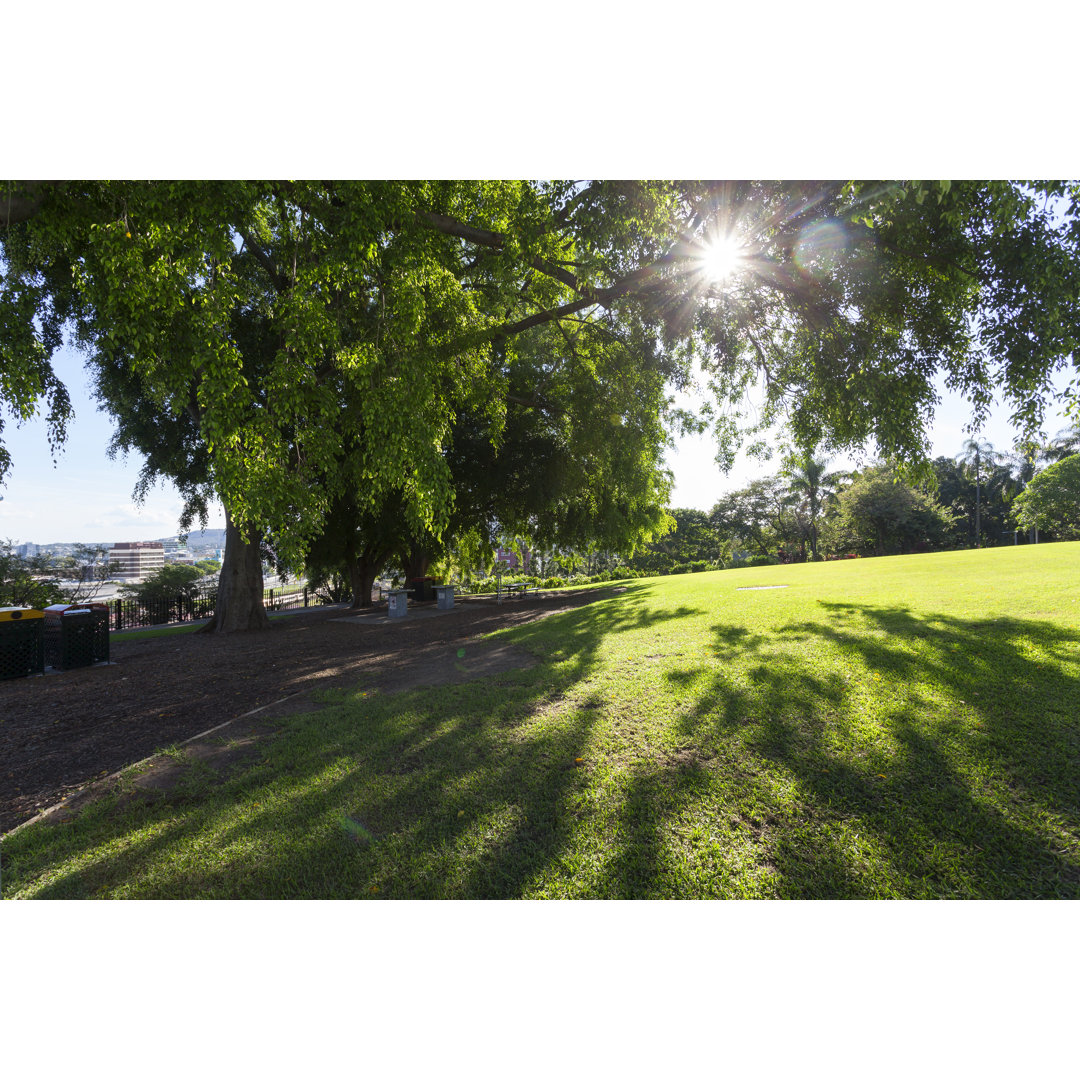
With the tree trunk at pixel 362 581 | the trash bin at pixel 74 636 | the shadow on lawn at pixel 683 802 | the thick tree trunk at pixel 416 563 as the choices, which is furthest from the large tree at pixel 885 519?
the trash bin at pixel 74 636

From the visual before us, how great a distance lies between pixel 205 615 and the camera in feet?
63.6

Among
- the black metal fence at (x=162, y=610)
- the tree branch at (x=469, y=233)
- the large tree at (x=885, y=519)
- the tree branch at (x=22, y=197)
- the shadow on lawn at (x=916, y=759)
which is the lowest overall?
the black metal fence at (x=162, y=610)

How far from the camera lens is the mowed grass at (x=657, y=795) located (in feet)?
8.50

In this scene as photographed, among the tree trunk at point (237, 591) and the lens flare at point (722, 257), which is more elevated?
the lens flare at point (722, 257)

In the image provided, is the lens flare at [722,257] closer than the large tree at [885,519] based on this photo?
Yes

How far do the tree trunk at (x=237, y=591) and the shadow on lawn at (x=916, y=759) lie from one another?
477 inches

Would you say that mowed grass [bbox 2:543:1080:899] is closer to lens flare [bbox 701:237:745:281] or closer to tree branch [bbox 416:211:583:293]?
lens flare [bbox 701:237:745:281]

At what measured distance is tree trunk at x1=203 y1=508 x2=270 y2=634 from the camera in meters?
13.3

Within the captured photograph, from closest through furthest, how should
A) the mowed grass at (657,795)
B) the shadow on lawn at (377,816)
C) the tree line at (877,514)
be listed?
the mowed grass at (657,795), the shadow on lawn at (377,816), the tree line at (877,514)

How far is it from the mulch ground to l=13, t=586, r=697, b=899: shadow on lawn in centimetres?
120

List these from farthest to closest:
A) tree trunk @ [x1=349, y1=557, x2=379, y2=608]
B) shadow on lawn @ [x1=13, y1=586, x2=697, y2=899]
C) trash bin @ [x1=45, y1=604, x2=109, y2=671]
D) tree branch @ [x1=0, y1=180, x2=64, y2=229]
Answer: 1. tree trunk @ [x1=349, y1=557, x2=379, y2=608]
2. trash bin @ [x1=45, y1=604, x2=109, y2=671]
3. tree branch @ [x1=0, y1=180, x2=64, y2=229]
4. shadow on lawn @ [x1=13, y1=586, x2=697, y2=899]

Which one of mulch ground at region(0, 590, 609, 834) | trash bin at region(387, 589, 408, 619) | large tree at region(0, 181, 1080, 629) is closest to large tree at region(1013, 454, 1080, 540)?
large tree at region(0, 181, 1080, 629)

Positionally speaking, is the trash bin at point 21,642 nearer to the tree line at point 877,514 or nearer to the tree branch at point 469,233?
the tree branch at point 469,233

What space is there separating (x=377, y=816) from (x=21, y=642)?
835 centimetres
